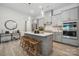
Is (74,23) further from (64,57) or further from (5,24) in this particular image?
(5,24)

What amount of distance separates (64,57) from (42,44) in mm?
935

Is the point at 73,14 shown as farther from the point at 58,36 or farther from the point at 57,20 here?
the point at 58,36

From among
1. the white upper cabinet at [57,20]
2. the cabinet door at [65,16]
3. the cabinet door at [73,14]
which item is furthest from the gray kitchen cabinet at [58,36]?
the cabinet door at [73,14]

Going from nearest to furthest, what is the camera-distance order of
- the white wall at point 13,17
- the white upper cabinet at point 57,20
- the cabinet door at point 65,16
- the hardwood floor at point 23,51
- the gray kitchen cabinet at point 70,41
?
1. the hardwood floor at point 23,51
2. the white wall at point 13,17
3. the gray kitchen cabinet at point 70,41
4. the cabinet door at point 65,16
5. the white upper cabinet at point 57,20

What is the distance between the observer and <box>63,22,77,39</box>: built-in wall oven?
11.8 ft

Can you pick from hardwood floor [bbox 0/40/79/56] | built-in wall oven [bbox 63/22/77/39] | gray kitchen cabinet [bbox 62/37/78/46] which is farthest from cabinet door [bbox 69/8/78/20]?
hardwood floor [bbox 0/40/79/56]

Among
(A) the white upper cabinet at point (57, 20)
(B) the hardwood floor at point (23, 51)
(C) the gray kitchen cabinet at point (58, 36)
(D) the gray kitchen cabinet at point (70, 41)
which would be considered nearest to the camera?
(B) the hardwood floor at point (23, 51)

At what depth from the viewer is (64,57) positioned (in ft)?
8.46

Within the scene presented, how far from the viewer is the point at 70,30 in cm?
380

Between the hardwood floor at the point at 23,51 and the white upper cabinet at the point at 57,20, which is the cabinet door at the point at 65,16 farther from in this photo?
the hardwood floor at the point at 23,51

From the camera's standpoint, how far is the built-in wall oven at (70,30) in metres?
3.61

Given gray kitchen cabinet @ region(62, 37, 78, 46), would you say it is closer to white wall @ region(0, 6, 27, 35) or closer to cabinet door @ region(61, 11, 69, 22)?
cabinet door @ region(61, 11, 69, 22)

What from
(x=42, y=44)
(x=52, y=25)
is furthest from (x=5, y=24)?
(x=52, y=25)

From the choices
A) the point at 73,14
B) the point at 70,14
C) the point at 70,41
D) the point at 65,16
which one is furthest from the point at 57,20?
the point at 70,41
